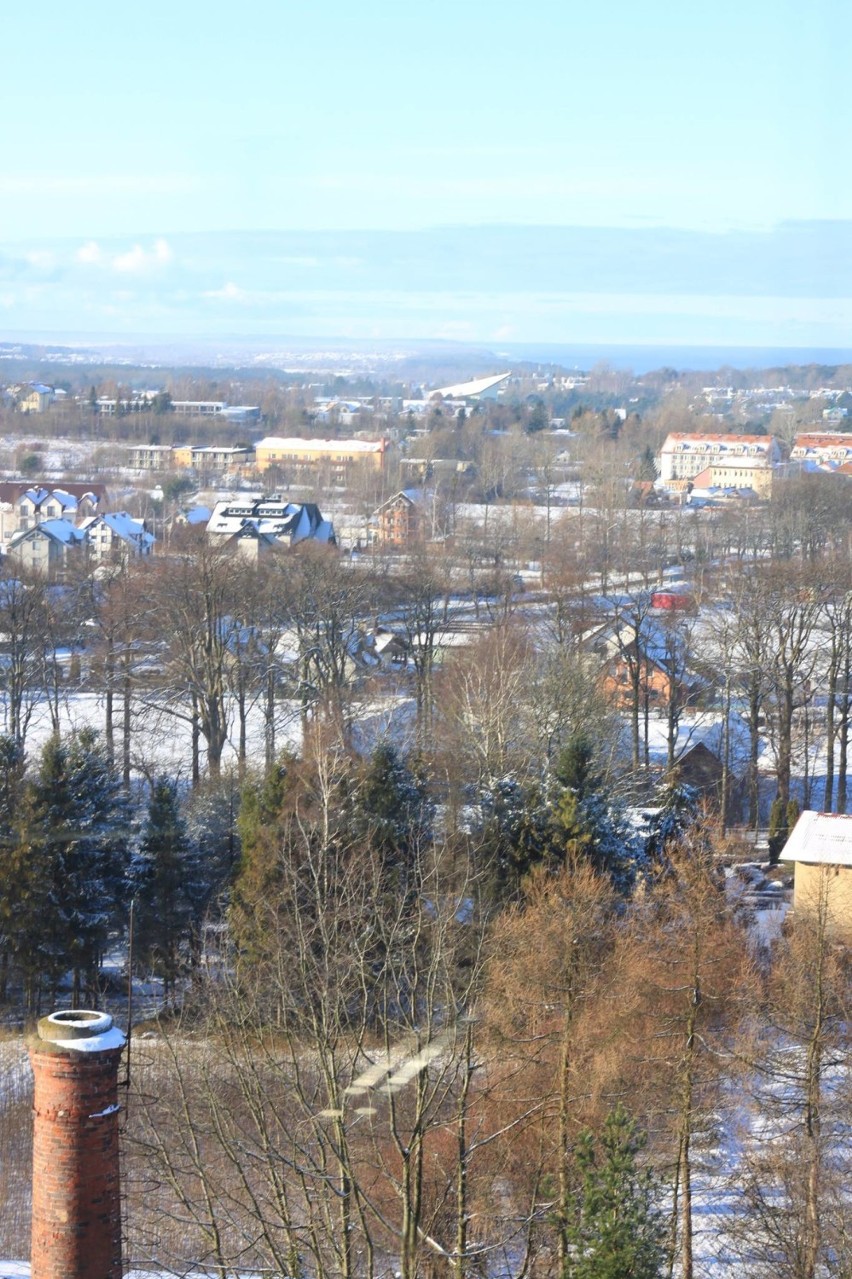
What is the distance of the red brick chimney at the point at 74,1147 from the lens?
5062 mm

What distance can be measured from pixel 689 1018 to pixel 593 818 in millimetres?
4432

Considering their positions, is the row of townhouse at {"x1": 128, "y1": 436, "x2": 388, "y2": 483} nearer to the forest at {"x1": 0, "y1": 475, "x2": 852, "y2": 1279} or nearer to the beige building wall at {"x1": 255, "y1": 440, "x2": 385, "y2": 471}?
the beige building wall at {"x1": 255, "y1": 440, "x2": 385, "y2": 471}

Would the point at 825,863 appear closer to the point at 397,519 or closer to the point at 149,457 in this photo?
the point at 397,519

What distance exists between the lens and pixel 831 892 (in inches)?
469

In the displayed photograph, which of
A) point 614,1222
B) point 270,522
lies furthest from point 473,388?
point 614,1222

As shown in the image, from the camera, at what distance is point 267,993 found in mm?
9578

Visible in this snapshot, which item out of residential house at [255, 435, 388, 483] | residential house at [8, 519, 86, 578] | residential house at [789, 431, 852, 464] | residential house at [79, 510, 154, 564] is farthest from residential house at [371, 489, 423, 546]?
residential house at [789, 431, 852, 464]

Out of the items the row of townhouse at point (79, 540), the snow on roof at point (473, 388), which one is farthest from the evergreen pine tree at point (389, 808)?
the snow on roof at point (473, 388)

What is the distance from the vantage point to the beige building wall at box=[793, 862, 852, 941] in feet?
37.8

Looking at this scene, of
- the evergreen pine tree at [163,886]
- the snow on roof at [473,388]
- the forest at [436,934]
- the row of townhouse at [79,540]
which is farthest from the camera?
the snow on roof at [473,388]

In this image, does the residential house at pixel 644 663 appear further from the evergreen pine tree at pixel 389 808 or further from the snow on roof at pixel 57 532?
the snow on roof at pixel 57 532

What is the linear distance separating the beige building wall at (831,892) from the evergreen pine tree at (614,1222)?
4782 mm

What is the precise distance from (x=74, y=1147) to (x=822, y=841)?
967 centimetres

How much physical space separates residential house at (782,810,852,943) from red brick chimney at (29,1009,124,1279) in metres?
7.16
